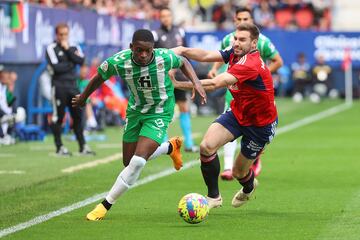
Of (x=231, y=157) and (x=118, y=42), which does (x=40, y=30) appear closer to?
(x=118, y=42)

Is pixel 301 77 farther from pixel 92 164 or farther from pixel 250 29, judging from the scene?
pixel 250 29

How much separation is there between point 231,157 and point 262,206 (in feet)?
9.45

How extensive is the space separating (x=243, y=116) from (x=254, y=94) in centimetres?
28

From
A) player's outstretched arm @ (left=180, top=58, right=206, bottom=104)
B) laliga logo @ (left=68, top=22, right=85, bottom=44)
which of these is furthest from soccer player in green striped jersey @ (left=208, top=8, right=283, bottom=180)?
laliga logo @ (left=68, top=22, right=85, bottom=44)

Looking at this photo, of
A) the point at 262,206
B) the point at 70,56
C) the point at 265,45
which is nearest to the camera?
the point at 262,206

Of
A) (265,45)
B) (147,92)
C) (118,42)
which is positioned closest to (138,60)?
(147,92)

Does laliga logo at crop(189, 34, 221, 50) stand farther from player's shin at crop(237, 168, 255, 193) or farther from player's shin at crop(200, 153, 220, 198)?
player's shin at crop(200, 153, 220, 198)

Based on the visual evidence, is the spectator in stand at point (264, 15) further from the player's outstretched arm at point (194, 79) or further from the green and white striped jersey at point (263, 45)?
the player's outstretched arm at point (194, 79)

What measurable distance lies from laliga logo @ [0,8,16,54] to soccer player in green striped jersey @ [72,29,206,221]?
1015 centimetres

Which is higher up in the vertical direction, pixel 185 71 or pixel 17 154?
pixel 185 71

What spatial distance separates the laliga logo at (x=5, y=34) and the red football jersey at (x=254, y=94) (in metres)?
10.3

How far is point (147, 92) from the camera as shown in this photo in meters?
11.2

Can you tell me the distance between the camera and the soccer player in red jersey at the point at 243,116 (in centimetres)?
1112

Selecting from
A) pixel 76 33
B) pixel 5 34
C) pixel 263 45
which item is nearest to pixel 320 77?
pixel 76 33
